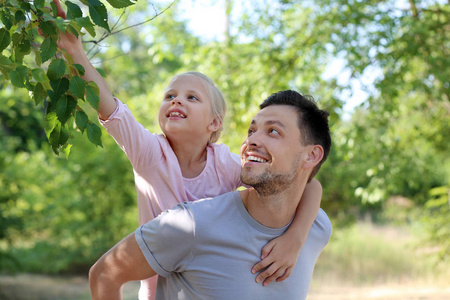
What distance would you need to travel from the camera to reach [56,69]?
1680 mm

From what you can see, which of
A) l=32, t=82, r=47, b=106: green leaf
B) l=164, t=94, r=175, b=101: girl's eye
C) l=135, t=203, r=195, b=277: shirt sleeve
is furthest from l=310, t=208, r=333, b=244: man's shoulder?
l=32, t=82, r=47, b=106: green leaf

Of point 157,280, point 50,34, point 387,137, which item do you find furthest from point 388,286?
point 50,34

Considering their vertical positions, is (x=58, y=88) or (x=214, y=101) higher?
(x=214, y=101)

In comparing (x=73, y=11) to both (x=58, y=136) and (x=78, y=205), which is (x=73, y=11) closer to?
(x=58, y=136)

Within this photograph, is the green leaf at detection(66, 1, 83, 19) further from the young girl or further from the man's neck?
the man's neck

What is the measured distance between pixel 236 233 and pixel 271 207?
0.17 metres

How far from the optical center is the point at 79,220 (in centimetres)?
1033

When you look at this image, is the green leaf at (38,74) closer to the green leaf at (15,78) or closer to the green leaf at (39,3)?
the green leaf at (15,78)

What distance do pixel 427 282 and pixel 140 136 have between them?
30.6 ft

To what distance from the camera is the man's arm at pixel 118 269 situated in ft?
6.32

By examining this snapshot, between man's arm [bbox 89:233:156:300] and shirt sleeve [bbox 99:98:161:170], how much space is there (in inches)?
15.3

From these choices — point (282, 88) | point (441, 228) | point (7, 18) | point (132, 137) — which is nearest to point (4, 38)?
point (7, 18)

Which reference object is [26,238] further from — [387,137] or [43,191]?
[387,137]

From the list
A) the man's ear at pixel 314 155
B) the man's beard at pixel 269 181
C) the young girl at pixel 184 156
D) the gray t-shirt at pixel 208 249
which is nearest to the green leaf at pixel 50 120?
the young girl at pixel 184 156
